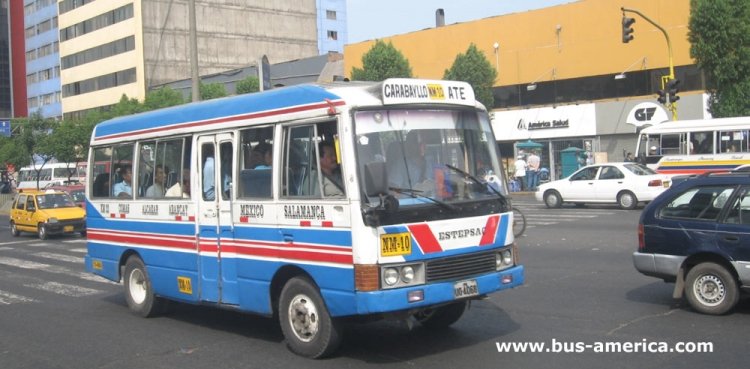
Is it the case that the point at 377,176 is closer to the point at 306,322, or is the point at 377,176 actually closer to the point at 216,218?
the point at 306,322

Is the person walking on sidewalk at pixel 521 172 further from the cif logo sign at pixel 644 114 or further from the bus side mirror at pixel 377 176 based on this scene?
the bus side mirror at pixel 377 176

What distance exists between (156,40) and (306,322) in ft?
237

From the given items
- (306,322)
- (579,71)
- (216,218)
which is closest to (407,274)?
(306,322)

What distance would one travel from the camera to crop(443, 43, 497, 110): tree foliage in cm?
3931

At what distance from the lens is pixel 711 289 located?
28.2 feet

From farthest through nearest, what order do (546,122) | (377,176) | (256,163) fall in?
(546,122), (256,163), (377,176)

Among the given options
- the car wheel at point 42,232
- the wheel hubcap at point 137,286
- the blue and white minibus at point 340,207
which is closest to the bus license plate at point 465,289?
the blue and white minibus at point 340,207

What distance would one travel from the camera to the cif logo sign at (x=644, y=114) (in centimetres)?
3656

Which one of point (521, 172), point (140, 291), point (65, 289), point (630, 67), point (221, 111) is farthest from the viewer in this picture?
point (630, 67)

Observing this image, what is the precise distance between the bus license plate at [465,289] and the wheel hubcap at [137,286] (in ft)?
16.0

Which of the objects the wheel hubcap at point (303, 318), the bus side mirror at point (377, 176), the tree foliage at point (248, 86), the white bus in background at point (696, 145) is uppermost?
the tree foliage at point (248, 86)

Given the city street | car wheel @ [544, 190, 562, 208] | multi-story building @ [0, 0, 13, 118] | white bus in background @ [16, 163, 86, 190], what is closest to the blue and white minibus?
the city street

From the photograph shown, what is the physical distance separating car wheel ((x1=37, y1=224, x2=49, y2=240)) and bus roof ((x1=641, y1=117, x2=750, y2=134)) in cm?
2063

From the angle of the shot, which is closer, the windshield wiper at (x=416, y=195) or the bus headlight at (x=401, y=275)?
the bus headlight at (x=401, y=275)
